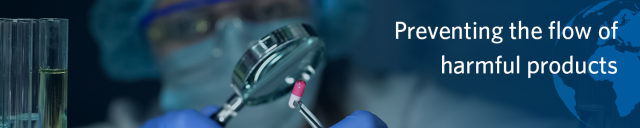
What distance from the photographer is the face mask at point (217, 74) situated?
3.48 ft

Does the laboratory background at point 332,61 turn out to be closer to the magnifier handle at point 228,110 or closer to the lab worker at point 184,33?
the lab worker at point 184,33

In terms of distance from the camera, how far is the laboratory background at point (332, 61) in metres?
1.06

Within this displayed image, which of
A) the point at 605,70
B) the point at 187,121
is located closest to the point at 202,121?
the point at 187,121

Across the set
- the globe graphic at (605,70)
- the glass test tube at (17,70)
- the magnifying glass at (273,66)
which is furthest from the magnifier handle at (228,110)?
the globe graphic at (605,70)

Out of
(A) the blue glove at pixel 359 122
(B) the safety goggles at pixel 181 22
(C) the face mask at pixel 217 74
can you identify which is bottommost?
(A) the blue glove at pixel 359 122

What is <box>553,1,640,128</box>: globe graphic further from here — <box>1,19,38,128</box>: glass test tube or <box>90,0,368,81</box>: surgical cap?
<box>1,19,38,128</box>: glass test tube

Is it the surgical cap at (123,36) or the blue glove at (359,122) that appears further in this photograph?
the surgical cap at (123,36)

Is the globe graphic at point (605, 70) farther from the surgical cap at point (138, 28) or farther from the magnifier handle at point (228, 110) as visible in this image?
the magnifier handle at point (228, 110)

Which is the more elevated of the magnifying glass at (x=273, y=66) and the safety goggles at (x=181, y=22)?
the safety goggles at (x=181, y=22)

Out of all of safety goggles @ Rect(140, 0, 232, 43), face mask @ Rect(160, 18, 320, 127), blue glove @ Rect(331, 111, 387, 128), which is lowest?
blue glove @ Rect(331, 111, 387, 128)

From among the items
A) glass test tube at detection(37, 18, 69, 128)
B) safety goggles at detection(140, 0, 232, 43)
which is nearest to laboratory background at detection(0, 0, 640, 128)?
safety goggles at detection(140, 0, 232, 43)

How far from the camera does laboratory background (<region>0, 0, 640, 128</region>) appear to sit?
1059mm

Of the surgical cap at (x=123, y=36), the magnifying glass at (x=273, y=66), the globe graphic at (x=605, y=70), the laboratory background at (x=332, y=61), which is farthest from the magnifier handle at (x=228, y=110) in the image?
the globe graphic at (x=605, y=70)

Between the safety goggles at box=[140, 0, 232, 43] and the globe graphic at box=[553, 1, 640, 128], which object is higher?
the safety goggles at box=[140, 0, 232, 43]
